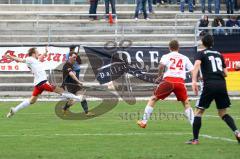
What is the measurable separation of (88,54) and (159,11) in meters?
7.91

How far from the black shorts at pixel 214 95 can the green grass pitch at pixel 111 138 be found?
757mm

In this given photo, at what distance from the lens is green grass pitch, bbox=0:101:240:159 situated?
13.9 metres

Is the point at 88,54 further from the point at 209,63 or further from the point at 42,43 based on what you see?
the point at 209,63

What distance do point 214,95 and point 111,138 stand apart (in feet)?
8.35

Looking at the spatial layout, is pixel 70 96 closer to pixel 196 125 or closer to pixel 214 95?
pixel 196 125

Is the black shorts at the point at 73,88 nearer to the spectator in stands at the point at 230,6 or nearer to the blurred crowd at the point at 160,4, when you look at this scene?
the blurred crowd at the point at 160,4

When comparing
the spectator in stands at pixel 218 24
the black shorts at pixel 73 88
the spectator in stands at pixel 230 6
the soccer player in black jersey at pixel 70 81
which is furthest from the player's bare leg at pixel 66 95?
the spectator in stands at pixel 230 6

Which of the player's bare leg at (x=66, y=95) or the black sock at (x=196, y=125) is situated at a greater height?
the black sock at (x=196, y=125)

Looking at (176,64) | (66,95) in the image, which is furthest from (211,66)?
(66,95)

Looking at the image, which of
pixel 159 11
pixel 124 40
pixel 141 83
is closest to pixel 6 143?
pixel 141 83

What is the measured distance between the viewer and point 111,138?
1675 cm

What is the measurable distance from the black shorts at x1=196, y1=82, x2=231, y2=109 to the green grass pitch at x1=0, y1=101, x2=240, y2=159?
76 cm

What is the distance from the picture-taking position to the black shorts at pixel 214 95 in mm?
15312

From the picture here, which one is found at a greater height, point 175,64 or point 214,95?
point 175,64
